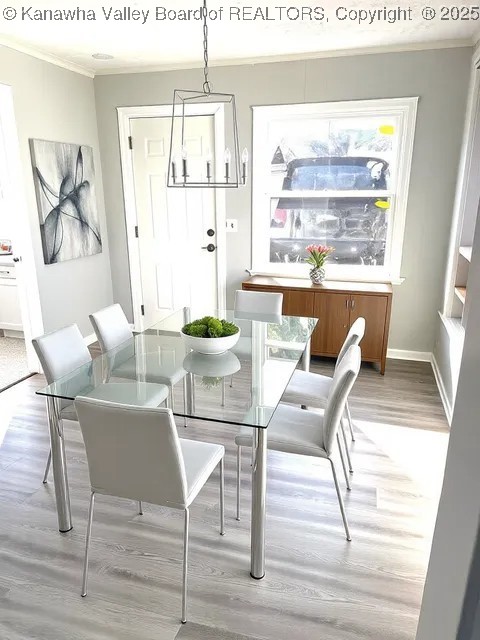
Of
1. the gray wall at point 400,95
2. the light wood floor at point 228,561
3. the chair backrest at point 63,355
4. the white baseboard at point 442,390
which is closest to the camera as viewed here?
the light wood floor at point 228,561

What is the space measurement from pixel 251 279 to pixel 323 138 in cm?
143

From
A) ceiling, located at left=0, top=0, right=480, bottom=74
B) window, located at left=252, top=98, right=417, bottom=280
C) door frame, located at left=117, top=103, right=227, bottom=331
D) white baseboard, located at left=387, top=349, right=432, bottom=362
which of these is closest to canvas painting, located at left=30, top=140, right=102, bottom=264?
door frame, located at left=117, top=103, right=227, bottom=331

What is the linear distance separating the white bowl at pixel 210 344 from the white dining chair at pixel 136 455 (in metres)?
0.69

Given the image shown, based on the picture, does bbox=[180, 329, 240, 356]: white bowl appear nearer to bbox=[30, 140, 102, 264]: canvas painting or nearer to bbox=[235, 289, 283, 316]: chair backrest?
bbox=[235, 289, 283, 316]: chair backrest

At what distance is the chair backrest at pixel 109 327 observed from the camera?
8.67 feet

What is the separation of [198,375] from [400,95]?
2988mm

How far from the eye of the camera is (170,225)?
4504 millimetres

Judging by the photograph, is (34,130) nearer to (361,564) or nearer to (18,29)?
(18,29)

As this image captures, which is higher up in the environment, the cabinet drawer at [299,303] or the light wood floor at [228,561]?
the cabinet drawer at [299,303]

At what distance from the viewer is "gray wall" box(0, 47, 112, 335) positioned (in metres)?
3.52

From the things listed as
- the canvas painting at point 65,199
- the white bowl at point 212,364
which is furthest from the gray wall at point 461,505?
the canvas painting at point 65,199

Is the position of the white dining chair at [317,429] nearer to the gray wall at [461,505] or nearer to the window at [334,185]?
the gray wall at [461,505]

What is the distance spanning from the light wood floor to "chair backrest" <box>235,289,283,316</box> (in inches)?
40.7

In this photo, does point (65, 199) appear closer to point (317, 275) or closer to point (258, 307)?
point (258, 307)
